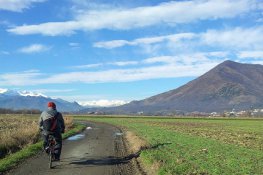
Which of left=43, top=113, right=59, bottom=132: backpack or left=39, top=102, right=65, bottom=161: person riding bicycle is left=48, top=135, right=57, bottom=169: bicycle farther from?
left=43, top=113, right=59, bottom=132: backpack

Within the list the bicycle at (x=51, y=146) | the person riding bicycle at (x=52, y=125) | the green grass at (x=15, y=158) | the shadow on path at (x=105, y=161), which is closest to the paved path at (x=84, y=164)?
the shadow on path at (x=105, y=161)

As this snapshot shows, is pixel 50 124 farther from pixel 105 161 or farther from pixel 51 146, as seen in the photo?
pixel 105 161

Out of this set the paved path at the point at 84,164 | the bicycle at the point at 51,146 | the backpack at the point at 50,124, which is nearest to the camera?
the paved path at the point at 84,164

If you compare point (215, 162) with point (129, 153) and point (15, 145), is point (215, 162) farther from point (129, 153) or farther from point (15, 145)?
point (15, 145)

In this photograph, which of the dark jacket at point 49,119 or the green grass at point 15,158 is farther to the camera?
the dark jacket at point 49,119

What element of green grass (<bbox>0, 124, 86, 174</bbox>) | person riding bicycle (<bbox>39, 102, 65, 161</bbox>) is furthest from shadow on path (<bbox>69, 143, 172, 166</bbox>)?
green grass (<bbox>0, 124, 86, 174</bbox>)

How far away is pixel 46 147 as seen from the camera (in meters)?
18.8

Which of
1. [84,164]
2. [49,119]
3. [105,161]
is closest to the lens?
[49,119]

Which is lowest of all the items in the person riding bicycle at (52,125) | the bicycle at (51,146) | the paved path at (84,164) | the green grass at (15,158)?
the paved path at (84,164)

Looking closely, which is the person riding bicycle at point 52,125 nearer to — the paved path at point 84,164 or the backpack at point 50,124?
the backpack at point 50,124

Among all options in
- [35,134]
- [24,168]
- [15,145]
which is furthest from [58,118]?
[35,134]

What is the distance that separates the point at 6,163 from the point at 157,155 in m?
7.25

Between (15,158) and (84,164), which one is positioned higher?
(15,158)

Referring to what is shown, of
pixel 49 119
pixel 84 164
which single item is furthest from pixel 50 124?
pixel 84 164
